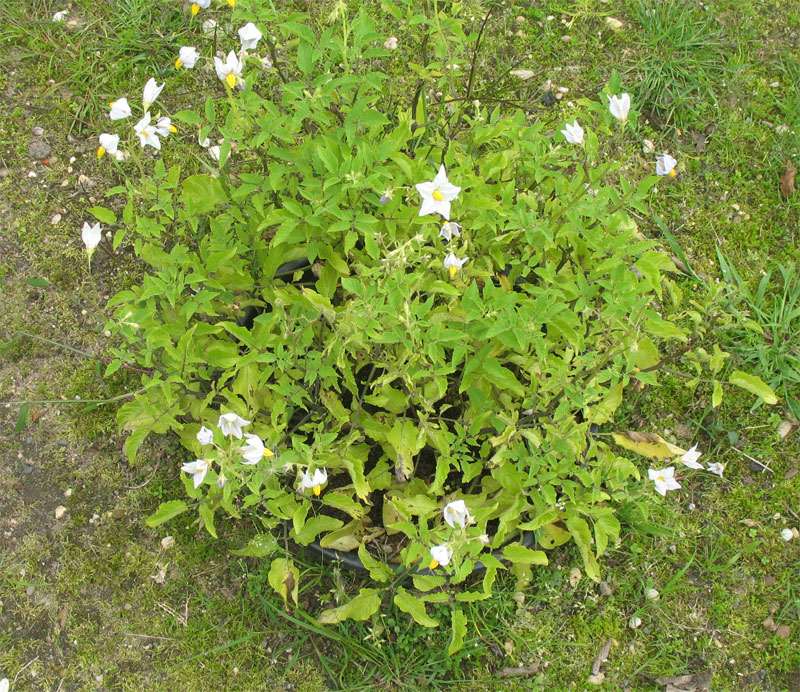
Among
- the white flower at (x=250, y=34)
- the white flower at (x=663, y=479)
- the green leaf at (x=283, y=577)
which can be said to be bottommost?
the green leaf at (x=283, y=577)

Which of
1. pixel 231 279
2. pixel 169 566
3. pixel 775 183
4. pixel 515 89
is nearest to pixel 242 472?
pixel 231 279

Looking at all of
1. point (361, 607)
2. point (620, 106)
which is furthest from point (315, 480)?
point (620, 106)

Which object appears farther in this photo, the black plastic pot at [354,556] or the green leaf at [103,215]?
the black plastic pot at [354,556]

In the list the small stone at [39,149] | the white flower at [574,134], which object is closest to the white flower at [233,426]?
the white flower at [574,134]

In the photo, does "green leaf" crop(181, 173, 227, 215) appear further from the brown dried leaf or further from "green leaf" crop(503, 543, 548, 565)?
the brown dried leaf

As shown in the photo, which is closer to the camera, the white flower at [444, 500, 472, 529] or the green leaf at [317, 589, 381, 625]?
the white flower at [444, 500, 472, 529]

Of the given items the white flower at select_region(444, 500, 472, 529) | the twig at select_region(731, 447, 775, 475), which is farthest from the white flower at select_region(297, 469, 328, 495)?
the twig at select_region(731, 447, 775, 475)

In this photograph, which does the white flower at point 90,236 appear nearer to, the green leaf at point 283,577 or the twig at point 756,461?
the green leaf at point 283,577
